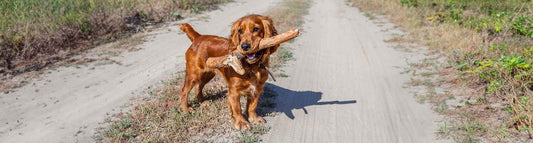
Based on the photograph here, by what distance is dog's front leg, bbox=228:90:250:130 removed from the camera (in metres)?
3.52

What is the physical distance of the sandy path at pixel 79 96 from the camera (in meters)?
3.83

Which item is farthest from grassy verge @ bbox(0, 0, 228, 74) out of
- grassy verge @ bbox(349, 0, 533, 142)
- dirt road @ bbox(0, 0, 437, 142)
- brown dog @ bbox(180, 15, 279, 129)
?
grassy verge @ bbox(349, 0, 533, 142)

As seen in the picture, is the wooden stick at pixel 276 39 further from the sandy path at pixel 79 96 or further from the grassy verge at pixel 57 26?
the grassy verge at pixel 57 26

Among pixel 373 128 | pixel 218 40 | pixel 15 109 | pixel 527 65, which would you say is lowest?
pixel 373 128

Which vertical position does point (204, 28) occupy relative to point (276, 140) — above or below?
above

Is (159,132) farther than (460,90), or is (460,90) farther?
(460,90)

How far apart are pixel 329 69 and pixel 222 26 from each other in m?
4.83

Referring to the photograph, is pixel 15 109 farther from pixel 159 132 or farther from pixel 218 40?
pixel 218 40

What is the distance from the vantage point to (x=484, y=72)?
15.6 ft

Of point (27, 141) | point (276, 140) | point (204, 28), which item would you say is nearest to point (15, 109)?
point (27, 141)

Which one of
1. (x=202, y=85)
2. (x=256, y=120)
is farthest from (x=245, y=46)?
(x=202, y=85)

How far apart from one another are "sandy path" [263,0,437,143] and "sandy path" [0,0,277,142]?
222 centimetres

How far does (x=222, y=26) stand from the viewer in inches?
397

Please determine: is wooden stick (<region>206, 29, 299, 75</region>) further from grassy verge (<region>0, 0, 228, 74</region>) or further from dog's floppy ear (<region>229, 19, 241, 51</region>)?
grassy verge (<region>0, 0, 228, 74</region>)
